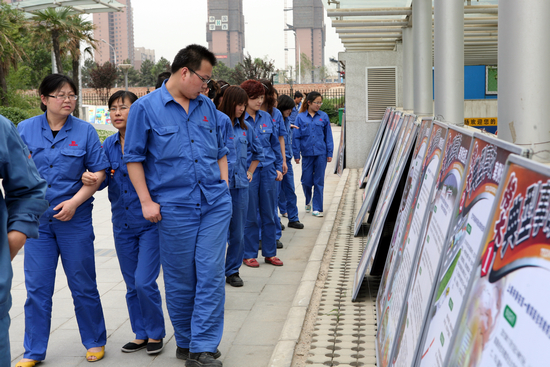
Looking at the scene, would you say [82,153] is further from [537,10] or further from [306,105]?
[306,105]

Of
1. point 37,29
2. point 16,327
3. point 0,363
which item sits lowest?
point 16,327

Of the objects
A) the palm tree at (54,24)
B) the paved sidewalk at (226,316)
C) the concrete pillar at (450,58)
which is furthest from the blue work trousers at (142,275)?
the palm tree at (54,24)

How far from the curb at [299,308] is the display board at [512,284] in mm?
1982

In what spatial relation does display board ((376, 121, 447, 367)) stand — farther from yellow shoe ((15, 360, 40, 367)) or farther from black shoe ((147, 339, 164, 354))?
yellow shoe ((15, 360, 40, 367))

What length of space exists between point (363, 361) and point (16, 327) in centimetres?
273

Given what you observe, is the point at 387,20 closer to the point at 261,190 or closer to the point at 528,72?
the point at 261,190

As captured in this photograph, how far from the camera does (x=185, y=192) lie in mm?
3594

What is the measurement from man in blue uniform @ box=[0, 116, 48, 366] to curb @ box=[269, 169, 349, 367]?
6.29 ft

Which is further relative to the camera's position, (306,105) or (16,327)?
(306,105)

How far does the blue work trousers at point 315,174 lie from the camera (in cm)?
893

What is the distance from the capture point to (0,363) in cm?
204

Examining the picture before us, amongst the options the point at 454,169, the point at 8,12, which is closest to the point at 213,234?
the point at 454,169

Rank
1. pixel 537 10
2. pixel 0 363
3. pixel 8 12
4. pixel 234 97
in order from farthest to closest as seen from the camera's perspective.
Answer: pixel 8 12
pixel 234 97
pixel 537 10
pixel 0 363

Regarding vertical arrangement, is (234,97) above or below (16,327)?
above
